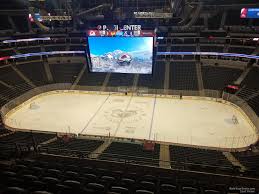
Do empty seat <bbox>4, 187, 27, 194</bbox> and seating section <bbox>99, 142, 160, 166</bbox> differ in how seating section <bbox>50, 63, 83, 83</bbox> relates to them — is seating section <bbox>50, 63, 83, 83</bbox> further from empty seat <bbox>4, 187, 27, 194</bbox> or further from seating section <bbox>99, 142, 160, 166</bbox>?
empty seat <bbox>4, 187, 27, 194</bbox>

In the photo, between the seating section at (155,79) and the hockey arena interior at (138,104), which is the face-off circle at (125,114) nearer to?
the hockey arena interior at (138,104)

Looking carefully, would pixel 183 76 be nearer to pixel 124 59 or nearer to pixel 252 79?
pixel 252 79

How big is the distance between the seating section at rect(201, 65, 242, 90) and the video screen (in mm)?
11615

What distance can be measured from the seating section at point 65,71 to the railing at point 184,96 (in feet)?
4.84

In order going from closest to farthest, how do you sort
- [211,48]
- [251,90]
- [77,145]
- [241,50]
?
[77,145] < [251,90] < [241,50] < [211,48]

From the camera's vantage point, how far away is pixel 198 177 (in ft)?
38.8

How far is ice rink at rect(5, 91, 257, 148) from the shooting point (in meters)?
27.2

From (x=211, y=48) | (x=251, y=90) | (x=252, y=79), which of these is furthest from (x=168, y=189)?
(x=211, y=48)

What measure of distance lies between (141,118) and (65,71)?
22672mm

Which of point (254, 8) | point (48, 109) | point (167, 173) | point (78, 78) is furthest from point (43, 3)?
point (167, 173)

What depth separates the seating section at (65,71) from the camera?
4569 cm

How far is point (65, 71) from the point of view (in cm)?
4759

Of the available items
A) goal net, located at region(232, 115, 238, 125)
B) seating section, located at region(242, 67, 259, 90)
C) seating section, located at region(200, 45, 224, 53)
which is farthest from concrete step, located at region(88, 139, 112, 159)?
seating section, located at region(200, 45, 224, 53)

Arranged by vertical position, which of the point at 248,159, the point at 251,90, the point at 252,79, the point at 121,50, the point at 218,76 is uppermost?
the point at 121,50
